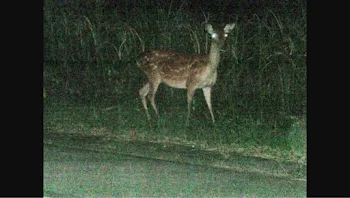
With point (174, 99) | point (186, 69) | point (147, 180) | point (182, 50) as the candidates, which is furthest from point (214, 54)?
point (147, 180)

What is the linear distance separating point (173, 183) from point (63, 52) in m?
11.2

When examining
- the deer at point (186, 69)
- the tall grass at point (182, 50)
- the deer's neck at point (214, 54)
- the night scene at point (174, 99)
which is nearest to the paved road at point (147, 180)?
the night scene at point (174, 99)

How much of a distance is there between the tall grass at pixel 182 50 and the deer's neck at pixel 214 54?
109cm

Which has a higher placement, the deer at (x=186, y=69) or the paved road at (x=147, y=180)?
the deer at (x=186, y=69)

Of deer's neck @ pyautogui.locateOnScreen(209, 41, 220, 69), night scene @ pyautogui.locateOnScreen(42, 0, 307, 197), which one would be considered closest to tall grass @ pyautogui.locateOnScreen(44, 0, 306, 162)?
night scene @ pyautogui.locateOnScreen(42, 0, 307, 197)

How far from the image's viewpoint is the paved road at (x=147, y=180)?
25.7 ft

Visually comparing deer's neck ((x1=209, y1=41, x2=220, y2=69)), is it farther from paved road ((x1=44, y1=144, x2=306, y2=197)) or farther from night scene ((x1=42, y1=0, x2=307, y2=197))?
paved road ((x1=44, y1=144, x2=306, y2=197))

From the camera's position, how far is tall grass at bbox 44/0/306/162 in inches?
569

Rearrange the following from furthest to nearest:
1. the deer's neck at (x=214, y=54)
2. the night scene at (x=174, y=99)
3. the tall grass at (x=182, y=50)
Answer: the tall grass at (x=182, y=50) < the deer's neck at (x=214, y=54) < the night scene at (x=174, y=99)

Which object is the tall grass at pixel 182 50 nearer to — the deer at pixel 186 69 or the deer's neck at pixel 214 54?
the deer at pixel 186 69

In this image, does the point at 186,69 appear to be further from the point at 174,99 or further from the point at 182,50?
the point at 182,50

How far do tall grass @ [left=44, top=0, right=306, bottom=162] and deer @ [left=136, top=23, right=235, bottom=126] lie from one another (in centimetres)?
53

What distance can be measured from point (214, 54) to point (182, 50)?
15.0ft

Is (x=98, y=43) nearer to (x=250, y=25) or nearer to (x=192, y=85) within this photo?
(x=250, y=25)
